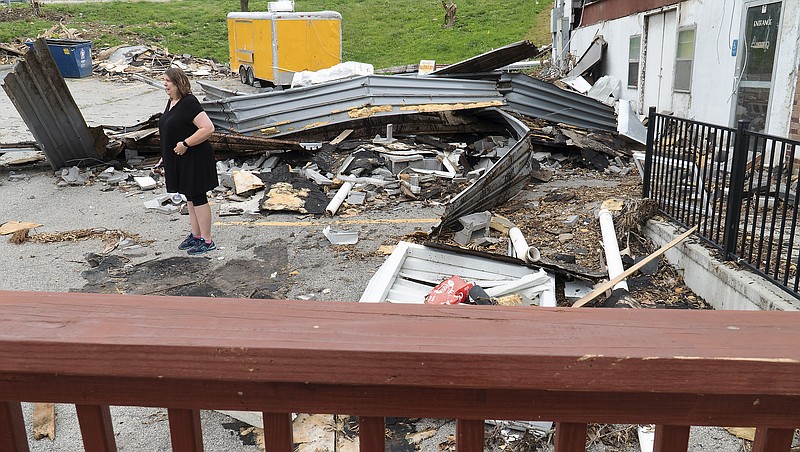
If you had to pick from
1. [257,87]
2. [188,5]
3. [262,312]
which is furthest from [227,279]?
[188,5]

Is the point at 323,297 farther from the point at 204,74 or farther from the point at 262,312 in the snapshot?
the point at 204,74

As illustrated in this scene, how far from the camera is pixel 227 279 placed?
530 cm

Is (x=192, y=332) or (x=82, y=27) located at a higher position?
(x=82, y=27)

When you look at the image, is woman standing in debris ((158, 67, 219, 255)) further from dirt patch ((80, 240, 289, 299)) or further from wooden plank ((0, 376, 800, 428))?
wooden plank ((0, 376, 800, 428))

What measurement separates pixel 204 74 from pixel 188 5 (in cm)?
1651

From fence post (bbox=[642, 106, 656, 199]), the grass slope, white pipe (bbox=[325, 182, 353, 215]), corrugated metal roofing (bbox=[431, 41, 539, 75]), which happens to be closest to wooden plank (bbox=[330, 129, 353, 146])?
white pipe (bbox=[325, 182, 353, 215])

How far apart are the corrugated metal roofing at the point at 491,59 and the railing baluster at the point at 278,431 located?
1040 cm

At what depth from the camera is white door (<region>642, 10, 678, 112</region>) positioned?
11.2m

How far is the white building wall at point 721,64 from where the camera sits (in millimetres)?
7176

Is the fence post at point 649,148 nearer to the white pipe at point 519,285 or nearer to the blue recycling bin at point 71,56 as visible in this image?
the white pipe at point 519,285

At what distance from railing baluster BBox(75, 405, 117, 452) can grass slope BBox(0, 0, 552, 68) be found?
2607cm

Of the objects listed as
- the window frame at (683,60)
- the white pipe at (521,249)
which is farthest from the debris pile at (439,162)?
the window frame at (683,60)

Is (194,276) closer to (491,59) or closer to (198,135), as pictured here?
(198,135)

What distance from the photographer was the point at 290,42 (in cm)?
1792
